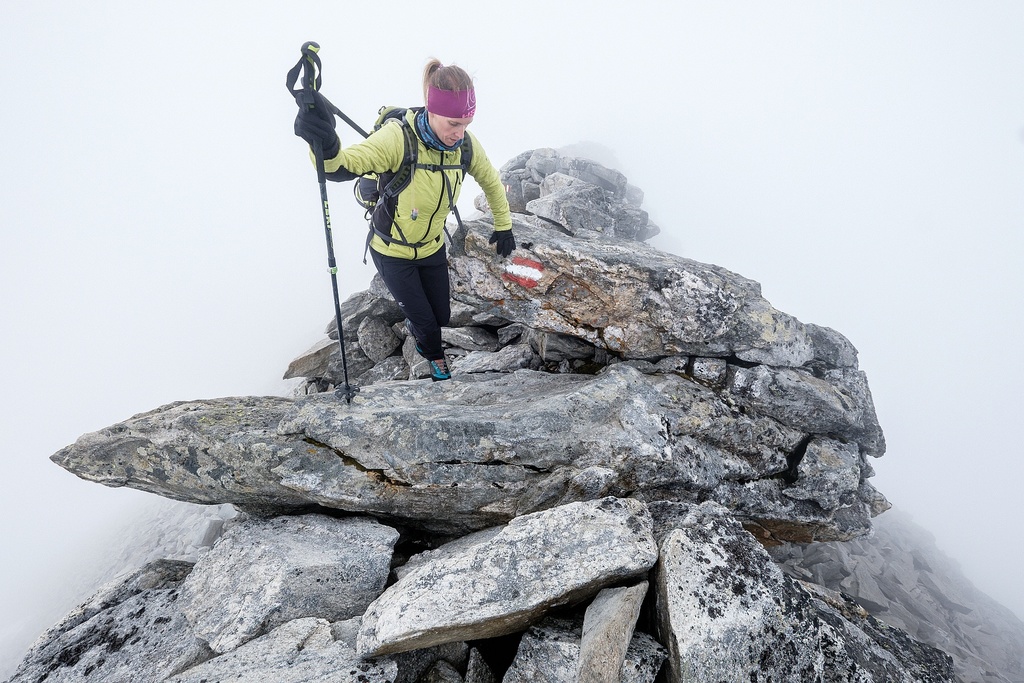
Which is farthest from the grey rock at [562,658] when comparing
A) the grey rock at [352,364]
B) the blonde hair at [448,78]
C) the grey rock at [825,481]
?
the grey rock at [352,364]

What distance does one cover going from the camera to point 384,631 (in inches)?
200

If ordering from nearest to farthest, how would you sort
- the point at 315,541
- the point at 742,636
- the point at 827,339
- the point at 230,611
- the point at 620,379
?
the point at 742,636
the point at 230,611
the point at 315,541
the point at 620,379
the point at 827,339

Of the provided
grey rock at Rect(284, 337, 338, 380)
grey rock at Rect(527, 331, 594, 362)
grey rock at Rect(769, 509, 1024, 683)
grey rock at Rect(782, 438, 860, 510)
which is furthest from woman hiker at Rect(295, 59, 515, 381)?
grey rock at Rect(769, 509, 1024, 683)

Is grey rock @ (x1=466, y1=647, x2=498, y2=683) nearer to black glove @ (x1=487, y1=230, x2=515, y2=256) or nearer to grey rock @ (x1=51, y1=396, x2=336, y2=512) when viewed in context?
grey rock @ (x1=51, y1=396, x2=336, y2=512)

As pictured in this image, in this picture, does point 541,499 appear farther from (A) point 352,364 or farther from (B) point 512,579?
(A) point 352,364

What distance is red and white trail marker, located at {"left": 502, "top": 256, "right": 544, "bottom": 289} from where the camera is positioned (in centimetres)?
1057

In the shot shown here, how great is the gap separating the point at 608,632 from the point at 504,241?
7.86 meters

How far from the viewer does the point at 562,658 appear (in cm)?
494

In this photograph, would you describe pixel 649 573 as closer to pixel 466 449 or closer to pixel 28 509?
pixel 466 449

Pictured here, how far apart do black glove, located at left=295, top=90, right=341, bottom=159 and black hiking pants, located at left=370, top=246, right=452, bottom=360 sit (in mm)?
3118

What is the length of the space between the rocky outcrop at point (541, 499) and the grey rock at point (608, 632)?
0.03 metres

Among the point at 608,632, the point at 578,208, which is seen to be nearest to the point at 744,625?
the point at 608,632

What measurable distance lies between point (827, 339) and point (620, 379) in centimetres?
586

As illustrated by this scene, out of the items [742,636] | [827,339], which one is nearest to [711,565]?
[742,636]
